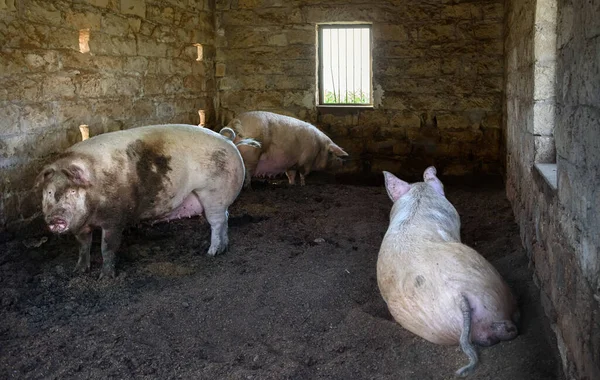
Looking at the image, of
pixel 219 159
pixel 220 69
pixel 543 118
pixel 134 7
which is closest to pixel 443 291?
pixel 543 118

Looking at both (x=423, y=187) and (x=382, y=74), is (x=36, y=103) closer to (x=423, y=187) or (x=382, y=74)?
(x=423, y=187)

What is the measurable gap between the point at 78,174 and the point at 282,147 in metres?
3.88

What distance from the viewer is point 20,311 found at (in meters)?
3.62

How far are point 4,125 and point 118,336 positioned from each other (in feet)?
8.04

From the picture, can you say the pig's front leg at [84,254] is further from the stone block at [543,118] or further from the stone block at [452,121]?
the stone block at [452,121]

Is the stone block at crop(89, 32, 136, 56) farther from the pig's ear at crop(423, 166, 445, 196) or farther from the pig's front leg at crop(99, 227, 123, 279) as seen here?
the pig's ear at crop(423, 166, 445, 196)

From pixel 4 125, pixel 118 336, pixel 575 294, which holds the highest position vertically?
pixel 4 125

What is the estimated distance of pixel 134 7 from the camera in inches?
266

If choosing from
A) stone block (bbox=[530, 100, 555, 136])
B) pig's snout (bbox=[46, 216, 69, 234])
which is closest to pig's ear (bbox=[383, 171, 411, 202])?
stone block (bbox=[530, 100, 555, 136])

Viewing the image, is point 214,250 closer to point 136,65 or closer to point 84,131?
point 84,131

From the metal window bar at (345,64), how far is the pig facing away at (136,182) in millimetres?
4183

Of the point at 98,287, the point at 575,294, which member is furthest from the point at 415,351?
the point at 98,287

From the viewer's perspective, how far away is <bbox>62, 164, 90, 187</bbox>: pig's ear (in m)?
3.88

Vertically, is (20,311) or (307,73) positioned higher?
(307,73)
